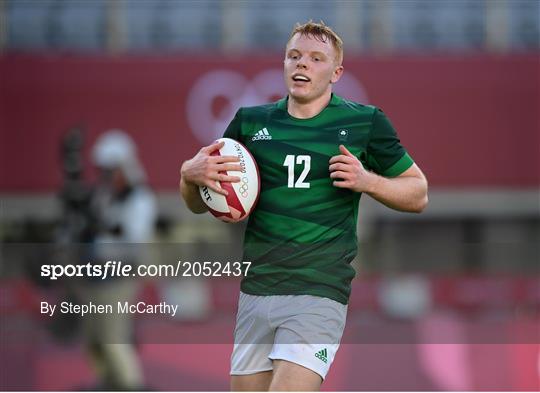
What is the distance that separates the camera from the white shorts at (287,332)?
441cm

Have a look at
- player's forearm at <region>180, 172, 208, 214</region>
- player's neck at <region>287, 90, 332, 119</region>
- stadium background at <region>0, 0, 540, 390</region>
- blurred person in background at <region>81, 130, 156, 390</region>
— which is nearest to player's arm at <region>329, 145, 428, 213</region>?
player's neck at <region>287, 90, 332, 119</region>

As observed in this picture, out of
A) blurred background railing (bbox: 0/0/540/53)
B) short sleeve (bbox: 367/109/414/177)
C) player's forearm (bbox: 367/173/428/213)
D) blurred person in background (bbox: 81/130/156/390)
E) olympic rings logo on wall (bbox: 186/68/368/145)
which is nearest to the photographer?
player's forearm (bbox: 367/173/428/213)

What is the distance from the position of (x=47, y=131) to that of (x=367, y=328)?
22.3ft

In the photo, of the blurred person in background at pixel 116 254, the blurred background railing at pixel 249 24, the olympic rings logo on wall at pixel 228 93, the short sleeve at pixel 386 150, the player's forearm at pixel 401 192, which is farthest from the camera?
the blurred background railing at pixel 249 24

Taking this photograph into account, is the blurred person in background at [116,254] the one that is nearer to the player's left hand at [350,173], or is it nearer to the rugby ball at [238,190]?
the rugby ball at [238,190]

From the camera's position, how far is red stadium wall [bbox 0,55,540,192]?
13.7 m

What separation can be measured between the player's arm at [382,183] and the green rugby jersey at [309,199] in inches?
2.7

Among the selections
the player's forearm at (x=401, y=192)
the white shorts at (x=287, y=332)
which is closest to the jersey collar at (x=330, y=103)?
the player's forearm at (x=401, y=192)

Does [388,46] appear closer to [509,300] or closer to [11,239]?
[509,300]

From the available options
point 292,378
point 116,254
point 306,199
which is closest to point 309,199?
point 306,199

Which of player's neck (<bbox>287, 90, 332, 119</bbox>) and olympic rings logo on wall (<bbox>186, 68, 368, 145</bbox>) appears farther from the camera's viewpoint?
olympic rings logo on wall (<bbox>186, 68, 368, 145</bbox>)

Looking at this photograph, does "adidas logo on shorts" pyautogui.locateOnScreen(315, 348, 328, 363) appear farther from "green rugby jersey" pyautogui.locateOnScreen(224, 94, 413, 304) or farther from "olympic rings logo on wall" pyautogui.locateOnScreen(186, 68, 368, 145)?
"olympic rings logo on wall" pyautogui.locateOnScreen(186, 68, 368, 145)

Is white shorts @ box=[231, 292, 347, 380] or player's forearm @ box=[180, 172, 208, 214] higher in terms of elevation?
player's forearm @ box=[180, 172, 208, 214]

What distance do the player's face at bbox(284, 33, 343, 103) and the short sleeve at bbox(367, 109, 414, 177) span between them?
0.26 m
